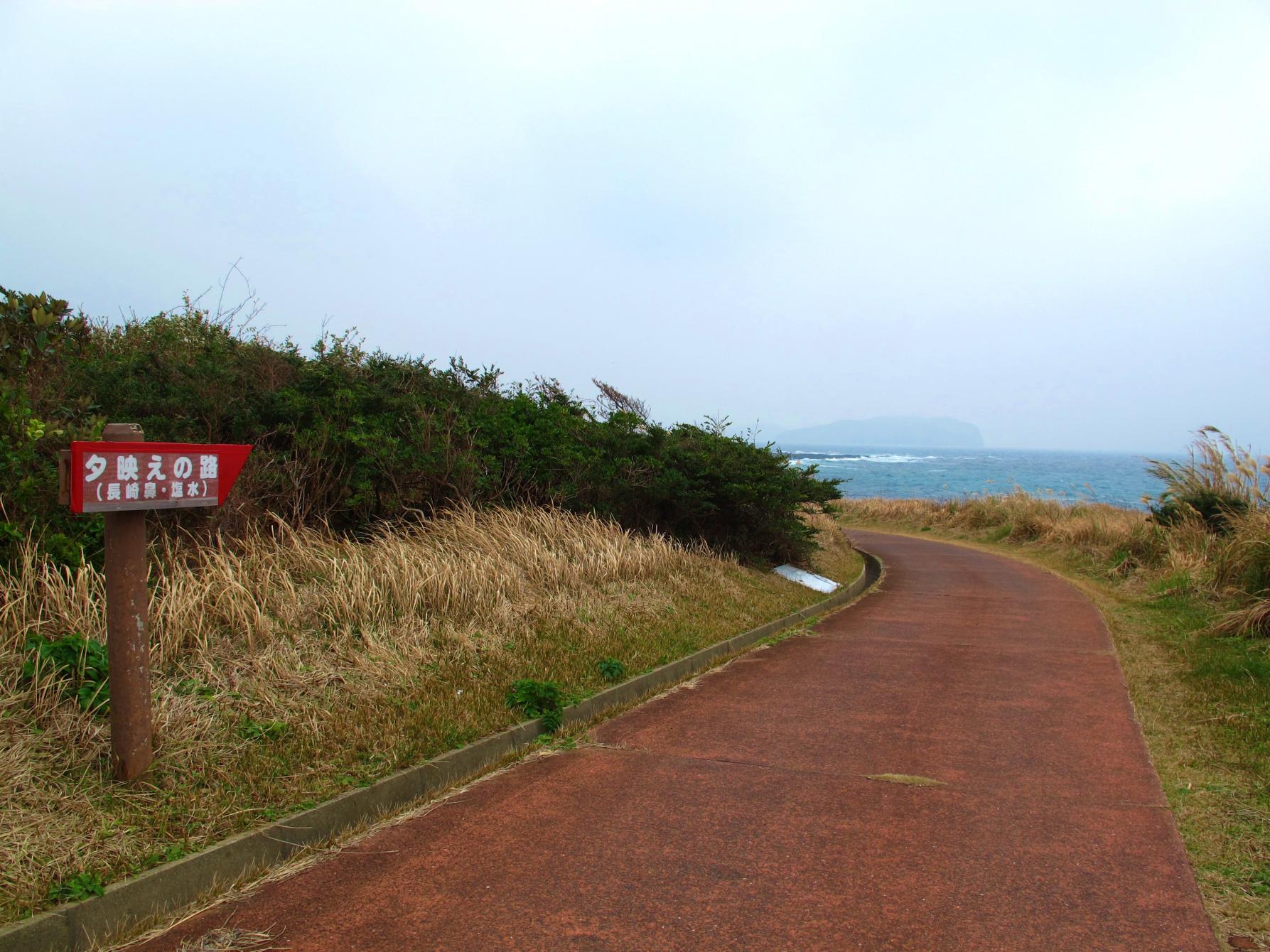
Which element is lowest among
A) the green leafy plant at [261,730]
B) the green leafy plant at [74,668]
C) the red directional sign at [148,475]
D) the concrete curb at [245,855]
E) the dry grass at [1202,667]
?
the dry grass at [1202,667]

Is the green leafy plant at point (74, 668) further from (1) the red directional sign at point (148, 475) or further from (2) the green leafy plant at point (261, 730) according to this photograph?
(1) the red directional sign at point (148, 475)

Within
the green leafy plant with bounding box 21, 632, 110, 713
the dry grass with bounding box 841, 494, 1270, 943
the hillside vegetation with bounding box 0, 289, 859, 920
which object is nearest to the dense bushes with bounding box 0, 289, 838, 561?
the hillside vegetation with bounding box 0, 289, 859, 920

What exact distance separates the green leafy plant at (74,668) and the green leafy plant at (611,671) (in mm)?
3575

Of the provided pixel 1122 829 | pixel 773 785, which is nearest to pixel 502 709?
pixel 773 785

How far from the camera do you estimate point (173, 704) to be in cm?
492

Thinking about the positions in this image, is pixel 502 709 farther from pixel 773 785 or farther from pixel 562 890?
pixel 562 890

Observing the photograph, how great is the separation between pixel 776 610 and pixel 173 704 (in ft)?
25.7

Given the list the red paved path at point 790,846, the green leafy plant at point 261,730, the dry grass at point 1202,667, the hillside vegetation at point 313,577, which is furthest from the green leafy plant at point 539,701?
the dry grass at point 1202,667

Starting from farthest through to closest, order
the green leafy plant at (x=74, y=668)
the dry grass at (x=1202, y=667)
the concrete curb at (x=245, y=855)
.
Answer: the green leafy plant at (x=74, y=668) → the dry grass at (x=1202, y=667) → the concrete curb at (x=245, y=855)

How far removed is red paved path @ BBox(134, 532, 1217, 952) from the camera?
364 centimetres

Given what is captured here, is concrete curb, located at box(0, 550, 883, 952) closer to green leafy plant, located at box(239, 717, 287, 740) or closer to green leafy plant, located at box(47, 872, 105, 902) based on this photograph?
green leafy plant, located at box(47, 872, 105, 902)

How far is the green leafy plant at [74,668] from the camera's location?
15.3ft

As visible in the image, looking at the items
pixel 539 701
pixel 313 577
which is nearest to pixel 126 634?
pixel 539 701

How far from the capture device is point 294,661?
19.5 feet
